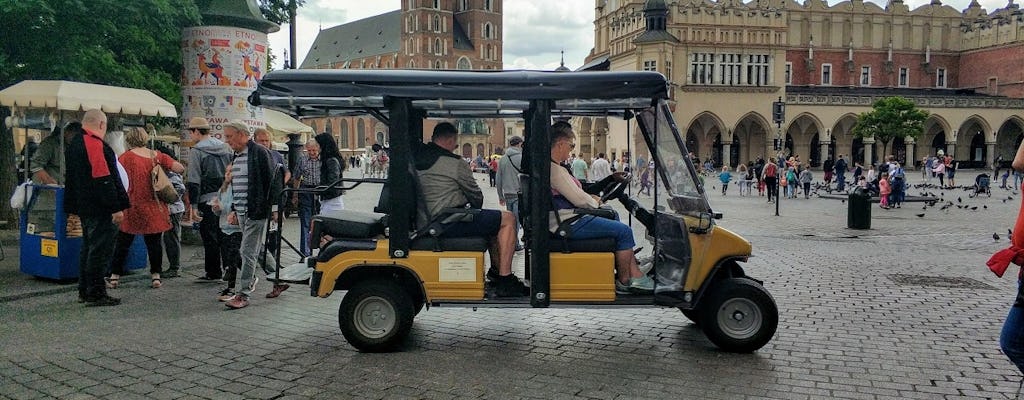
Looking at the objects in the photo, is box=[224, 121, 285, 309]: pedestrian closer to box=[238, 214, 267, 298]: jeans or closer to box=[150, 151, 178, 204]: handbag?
box=[238, 214, 267, 298]: jeans

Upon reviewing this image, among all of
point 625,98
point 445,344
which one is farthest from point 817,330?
point 445,344

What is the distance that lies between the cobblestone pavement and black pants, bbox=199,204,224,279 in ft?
1.04

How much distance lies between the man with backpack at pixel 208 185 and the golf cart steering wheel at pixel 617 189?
4.75 metres

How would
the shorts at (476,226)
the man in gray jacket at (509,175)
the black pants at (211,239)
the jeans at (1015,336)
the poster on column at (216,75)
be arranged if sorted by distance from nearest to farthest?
the jeans at (1015,336) → the shorts at (476,226) → the black pants at (211,239) → the man in gray jacket at (509,175) → the poster on column at (216,75)

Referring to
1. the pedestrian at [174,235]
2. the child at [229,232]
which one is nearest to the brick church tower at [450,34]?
the pedestrian at [174,235]

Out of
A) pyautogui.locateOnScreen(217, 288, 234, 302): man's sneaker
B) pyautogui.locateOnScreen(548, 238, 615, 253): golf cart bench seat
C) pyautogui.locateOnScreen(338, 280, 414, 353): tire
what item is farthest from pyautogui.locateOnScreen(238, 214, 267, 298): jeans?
pyautogui.locateOnScreen(548, 238, 615, 253): golf cart bench seat

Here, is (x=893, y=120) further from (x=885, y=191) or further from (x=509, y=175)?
(x=509, y=175)

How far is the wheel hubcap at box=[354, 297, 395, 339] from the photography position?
6.12 m

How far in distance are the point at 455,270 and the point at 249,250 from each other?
2.78 metres

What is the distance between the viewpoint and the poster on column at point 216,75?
42.5ft

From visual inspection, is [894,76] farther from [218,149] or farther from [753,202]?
[218,149]

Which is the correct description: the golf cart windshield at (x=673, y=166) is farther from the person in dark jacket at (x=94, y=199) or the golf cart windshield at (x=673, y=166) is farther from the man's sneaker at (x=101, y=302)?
the man's sneaker at (x=101, y=302)

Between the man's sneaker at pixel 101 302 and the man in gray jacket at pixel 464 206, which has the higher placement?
the man in gray jacket at pixel 464 206

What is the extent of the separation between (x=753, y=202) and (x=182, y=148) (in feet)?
63.8
